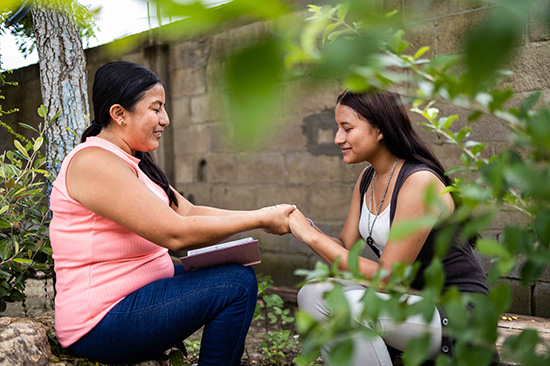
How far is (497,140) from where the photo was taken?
2.86m

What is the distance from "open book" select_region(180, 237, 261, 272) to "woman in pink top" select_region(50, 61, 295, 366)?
0.14 ft

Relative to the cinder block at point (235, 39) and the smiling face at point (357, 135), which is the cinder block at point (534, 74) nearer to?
the smiling face at point (357, 135)

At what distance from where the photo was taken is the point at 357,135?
82.6 inches

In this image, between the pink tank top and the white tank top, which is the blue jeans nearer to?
the pink tank top

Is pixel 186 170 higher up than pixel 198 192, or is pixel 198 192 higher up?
pixel 186 170

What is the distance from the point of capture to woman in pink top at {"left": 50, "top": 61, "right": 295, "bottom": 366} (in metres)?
1.72

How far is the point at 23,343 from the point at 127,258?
0.42 metres

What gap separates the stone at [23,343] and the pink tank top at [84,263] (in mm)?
68

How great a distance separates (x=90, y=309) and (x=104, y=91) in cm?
79

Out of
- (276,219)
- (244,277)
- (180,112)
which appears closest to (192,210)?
(276,219)

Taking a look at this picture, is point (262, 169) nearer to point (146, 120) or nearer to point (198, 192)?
point (198, 192)

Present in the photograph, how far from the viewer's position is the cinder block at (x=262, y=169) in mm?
4031

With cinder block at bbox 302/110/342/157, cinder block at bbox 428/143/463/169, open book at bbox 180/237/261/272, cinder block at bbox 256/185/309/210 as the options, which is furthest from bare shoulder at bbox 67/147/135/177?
cinder block at bbox 256/185/309/210

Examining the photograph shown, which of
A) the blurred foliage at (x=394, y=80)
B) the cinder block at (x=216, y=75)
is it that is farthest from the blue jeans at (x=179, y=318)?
the cinder block at (x=216, y=75)
